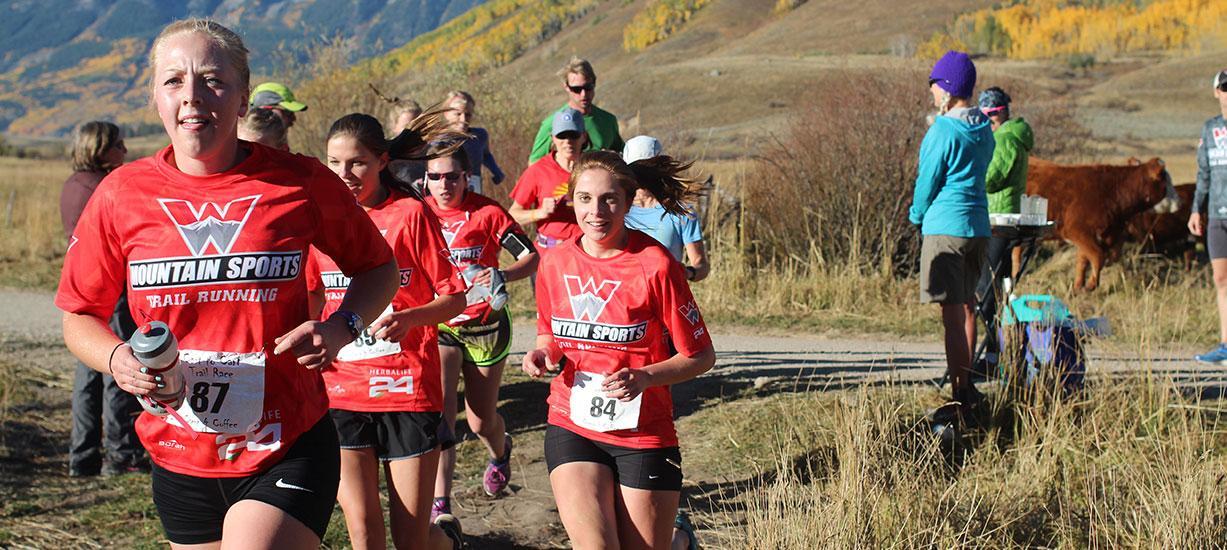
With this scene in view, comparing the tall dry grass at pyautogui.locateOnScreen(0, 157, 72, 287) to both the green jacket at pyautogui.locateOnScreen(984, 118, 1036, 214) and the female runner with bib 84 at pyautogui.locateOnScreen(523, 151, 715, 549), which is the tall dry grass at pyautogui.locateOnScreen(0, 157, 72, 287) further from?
the female runner with bib 84 at pyautogui.locateOnScreen(523, 151, 715, 549)

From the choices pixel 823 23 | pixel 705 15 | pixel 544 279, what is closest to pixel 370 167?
pixel 544 279

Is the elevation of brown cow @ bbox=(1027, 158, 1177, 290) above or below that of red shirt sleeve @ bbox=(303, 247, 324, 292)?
above

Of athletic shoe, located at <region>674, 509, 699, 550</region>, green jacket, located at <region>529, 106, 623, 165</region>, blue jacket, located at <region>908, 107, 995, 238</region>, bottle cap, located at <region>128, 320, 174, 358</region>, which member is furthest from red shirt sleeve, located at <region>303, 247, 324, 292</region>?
blue jacket, located at <region>908, 107, 995, 238</region>

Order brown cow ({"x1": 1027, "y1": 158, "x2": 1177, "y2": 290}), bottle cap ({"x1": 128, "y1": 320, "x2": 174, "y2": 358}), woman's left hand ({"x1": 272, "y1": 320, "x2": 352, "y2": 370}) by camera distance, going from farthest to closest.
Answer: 1. brown cow ({"x1": 1027, "y1": 158, "x2": 1177, "y2": 290})
2. woman's left hand ({"x1": 272, "y1": 320, "x2": 352, "y2": 370})
3. bottle cap ({"x1": 128, "y1": 320, "x2": 174, "y2": 358})

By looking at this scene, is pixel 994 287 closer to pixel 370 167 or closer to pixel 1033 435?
pixel 1033 435

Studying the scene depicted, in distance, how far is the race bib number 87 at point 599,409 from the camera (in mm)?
3840

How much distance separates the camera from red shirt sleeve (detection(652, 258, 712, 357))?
3.88m

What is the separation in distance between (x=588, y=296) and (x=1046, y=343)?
3392 millimetres

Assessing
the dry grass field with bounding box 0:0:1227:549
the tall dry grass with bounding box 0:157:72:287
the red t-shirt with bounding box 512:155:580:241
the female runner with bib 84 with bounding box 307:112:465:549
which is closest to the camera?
the female runner with bib 84 with bounding box 307:112:465:549

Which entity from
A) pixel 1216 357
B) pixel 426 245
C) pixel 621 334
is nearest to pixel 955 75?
pixel 1216 357

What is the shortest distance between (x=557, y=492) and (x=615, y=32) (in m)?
118

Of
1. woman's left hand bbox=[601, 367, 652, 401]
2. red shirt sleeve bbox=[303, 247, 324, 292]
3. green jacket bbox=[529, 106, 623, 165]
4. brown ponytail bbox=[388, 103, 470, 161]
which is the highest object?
green jacket bbox=[529, 106, 623, 165]

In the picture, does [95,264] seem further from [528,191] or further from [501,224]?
[528,191]

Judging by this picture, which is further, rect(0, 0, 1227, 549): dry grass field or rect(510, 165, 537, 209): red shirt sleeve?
rect(510, 165, 537, 209): red shirt sleeve
